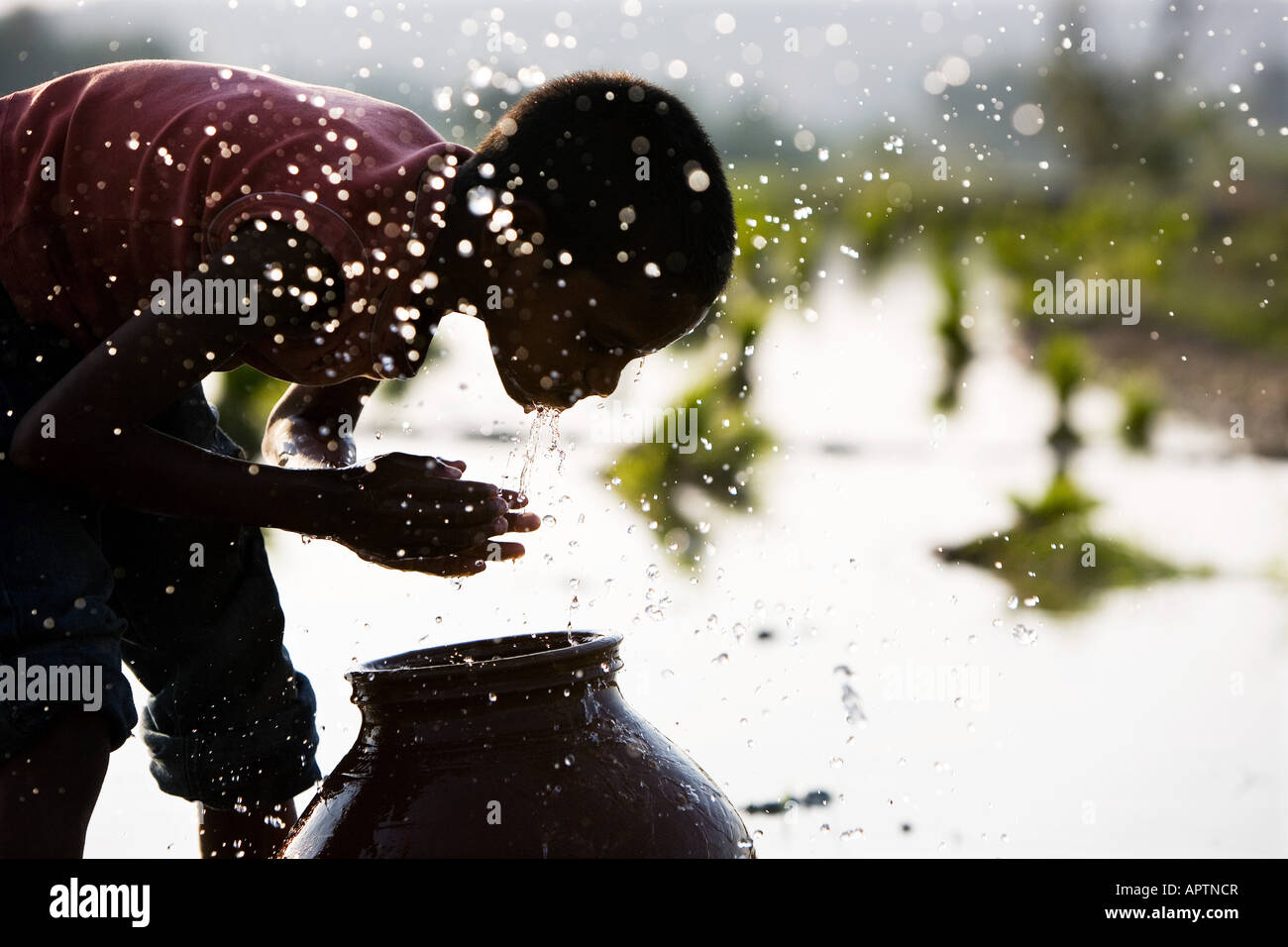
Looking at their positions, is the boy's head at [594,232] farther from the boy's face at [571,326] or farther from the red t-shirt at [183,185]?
the red t-shirt at [183,185]

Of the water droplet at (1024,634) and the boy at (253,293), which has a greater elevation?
the boy at (253,293)

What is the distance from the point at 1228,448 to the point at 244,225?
224 inches

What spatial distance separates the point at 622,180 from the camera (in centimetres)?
192

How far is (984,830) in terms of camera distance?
2.81 m

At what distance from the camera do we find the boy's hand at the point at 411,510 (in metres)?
1.78

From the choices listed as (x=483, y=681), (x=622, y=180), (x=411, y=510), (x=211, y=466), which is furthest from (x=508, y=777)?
(x=622, y=180)

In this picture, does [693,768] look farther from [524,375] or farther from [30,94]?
[30,94]

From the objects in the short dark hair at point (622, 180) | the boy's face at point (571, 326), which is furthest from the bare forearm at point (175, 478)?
the short dark hair at point (622, 180)

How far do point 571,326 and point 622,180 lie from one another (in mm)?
207

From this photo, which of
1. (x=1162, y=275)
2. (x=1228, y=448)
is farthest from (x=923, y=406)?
(x=1162, y=275)

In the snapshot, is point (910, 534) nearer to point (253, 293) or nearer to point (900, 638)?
point (900, 638)

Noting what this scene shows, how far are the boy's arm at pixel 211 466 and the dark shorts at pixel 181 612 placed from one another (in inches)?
6.3

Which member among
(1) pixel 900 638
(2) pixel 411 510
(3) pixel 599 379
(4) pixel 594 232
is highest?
(4) pixel 594 232

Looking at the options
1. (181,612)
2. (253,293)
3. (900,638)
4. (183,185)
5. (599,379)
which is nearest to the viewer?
(253,293)
